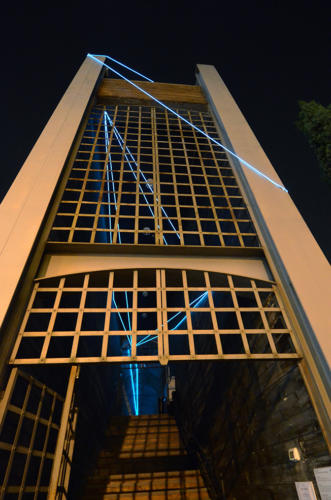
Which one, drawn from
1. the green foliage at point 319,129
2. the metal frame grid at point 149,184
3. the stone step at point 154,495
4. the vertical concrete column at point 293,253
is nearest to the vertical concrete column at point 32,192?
the metal frame grid at point 149,184

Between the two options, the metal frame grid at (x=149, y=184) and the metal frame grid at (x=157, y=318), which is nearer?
the metal frame grid at (x=157, y=318)

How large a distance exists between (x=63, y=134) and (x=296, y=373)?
4994 millimetres

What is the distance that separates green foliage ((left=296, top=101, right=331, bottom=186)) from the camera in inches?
182

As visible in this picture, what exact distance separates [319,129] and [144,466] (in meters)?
6.52

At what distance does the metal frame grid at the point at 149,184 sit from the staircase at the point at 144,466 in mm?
3636

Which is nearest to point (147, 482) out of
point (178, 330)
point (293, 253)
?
point (178, 330)

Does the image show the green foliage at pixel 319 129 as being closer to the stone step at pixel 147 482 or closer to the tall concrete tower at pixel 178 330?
the tall concrete tower at pixel 178 330

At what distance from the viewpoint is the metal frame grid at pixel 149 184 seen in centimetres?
389

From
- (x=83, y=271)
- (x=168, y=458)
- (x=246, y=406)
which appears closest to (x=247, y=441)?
(x=246, y=406)

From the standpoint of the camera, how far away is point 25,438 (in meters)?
2.58

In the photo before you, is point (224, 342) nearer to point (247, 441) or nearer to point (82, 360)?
point (247, 441)

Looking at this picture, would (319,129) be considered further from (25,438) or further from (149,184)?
(25,438)

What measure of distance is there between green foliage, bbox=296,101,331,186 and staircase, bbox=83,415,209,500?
545cm

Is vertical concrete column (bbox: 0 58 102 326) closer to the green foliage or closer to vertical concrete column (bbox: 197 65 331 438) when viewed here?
vertical concrete column (bbox: 197 65 331 438)
